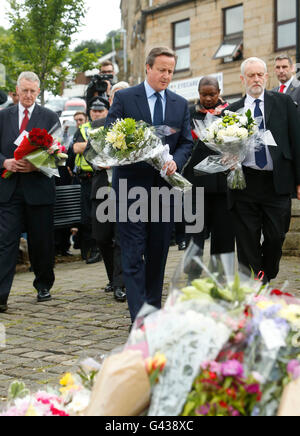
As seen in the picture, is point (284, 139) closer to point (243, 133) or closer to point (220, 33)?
point (243, 133)

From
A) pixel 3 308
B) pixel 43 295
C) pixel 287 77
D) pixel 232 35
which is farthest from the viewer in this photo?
pixel 232 35

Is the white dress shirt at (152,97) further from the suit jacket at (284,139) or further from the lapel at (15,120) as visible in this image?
the lapel at (15,120)

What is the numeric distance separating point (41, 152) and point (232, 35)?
915 inches

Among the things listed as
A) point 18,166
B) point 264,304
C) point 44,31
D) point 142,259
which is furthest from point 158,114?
point 44,31

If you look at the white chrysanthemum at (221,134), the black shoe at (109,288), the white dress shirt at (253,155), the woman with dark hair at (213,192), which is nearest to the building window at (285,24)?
the woman with dark hair at (213,192)

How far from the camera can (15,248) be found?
7527 mm

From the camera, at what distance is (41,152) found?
735cm

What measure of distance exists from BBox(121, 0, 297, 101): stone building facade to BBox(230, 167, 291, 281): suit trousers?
19842mm

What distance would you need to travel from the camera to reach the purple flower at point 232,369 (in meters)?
2.05

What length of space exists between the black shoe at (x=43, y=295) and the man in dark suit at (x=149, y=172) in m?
1.93

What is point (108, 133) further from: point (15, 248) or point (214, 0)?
point (214, 0)

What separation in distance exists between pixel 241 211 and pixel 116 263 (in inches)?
78.3

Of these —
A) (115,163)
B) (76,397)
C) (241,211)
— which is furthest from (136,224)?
(76,397)

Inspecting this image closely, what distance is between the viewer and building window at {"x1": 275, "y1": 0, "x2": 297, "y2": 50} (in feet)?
87.0
